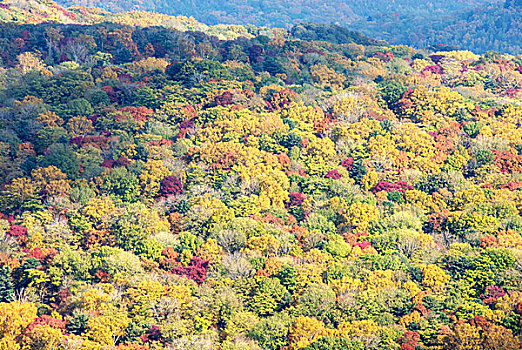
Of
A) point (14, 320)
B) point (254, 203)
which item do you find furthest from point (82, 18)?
point (14, 320)

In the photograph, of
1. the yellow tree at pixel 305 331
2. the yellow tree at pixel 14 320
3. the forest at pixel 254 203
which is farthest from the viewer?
the forest at pixel 254 203

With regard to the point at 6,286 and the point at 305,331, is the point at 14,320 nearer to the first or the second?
the point at 6,286

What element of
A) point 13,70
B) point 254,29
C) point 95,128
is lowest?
point 95,128

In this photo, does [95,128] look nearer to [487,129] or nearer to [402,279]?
[402,279]

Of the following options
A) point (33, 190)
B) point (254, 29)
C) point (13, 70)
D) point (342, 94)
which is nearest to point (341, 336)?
point (33, 190)

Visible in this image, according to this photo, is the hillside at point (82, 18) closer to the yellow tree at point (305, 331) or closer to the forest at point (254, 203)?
the forest at point (254, 203)

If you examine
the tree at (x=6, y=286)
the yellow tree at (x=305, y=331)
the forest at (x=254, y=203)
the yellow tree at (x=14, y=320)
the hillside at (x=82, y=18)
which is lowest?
the yellow tree at (x=14, y=320)

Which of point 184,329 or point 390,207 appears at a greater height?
point 390,207

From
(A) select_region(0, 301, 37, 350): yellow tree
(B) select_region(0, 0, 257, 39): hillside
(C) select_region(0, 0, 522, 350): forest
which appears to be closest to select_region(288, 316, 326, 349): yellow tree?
(C) select_region(0, 0, 522, 350): forest

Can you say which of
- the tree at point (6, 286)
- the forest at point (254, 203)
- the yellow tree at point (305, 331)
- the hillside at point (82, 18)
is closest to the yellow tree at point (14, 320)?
the forest at point (254, 203)
